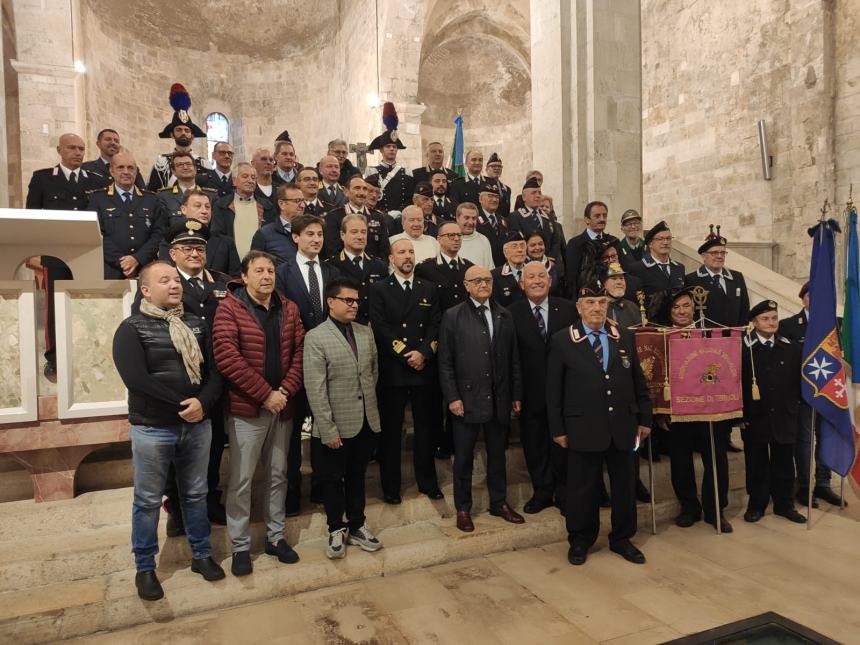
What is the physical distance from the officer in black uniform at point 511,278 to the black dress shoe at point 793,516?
266 centimetres

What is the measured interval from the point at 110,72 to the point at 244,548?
528 inches

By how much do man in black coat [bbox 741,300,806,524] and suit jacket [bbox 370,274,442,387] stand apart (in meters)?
2.46

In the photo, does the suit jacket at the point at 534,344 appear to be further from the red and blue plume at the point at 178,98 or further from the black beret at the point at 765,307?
the red and blue plume at the point at 178,98

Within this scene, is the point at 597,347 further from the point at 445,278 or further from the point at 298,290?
the point at 298,290

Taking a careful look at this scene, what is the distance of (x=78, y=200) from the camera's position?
5480mm

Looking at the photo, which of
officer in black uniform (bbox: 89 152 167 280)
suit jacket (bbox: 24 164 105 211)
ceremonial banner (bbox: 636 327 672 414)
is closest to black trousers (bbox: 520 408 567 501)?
ceremonial banner (bbox: 636 327 672 414)

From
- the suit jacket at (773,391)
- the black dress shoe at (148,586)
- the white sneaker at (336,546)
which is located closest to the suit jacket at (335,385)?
the white sneaker at (336,546)

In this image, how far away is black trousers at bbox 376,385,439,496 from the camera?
4184 millimetres

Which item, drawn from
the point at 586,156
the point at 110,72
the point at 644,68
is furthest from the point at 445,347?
the point at 110,72

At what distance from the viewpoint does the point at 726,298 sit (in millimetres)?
5352

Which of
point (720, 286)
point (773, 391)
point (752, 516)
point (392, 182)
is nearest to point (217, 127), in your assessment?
point (392, 182)

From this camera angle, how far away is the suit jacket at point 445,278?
474 cm

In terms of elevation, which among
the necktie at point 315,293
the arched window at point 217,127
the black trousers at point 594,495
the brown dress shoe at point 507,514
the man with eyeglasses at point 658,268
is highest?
the arched window at point 217,127

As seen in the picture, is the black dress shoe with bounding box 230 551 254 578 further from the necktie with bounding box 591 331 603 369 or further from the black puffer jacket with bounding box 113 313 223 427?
the necktie with bounding box 591 331 603 369
